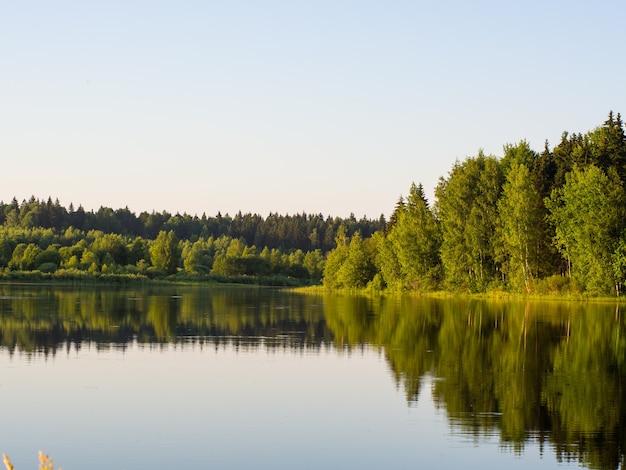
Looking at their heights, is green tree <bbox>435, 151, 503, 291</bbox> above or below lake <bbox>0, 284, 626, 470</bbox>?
above

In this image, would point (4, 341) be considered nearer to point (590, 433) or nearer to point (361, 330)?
point (361, 330)

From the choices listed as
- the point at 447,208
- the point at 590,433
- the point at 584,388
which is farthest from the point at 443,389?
the point at 447,208

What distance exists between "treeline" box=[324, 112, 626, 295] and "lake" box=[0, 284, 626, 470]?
29830 mm

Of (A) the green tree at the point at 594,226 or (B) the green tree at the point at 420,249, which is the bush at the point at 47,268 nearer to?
(B) the green tree at the point at 420,249

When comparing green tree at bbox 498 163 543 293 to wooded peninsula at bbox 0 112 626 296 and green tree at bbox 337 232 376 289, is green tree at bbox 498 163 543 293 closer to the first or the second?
wooded peninsula at bbox 0 112 626 296

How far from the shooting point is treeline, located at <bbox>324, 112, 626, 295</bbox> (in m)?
71.0

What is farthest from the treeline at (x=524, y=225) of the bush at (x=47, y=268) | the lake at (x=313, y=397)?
the bush at (x=47, y=268)

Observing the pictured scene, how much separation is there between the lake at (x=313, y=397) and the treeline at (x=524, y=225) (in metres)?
29.8

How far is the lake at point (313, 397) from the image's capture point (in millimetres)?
16125

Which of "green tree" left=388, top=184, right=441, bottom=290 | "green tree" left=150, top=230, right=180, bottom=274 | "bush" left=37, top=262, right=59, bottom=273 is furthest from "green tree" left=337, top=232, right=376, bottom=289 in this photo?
"green tree" left=150, top=230, right=180, bottom=274

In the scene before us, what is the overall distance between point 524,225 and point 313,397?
57946 mm

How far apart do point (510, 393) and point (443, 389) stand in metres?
1.79

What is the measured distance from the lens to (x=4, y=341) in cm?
3512

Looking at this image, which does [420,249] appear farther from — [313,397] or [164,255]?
[164,255]
